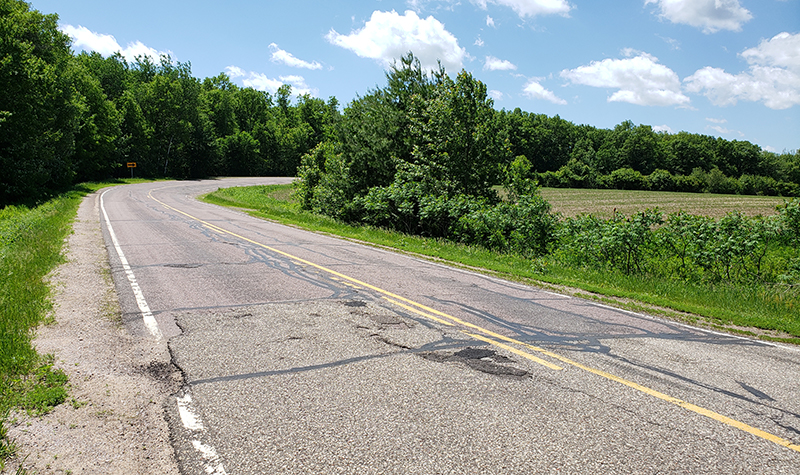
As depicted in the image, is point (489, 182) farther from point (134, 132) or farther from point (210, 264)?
point (134, 132)

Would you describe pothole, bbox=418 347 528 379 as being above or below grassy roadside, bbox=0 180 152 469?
above

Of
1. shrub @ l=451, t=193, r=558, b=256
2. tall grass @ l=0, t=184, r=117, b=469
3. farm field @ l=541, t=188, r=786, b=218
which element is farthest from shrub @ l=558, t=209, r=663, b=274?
farm field @ l=541, t=188, r=786, b=218

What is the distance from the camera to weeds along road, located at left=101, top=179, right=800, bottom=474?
336 centimetres

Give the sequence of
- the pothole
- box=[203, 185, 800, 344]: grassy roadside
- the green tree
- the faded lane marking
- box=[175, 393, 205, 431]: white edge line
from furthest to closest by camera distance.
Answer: the green tree → box=[203, 185, 800, 344]: grassy roadside → the pothole → box=[175, 393, 205, 431]: white edge line → the faded lane marking

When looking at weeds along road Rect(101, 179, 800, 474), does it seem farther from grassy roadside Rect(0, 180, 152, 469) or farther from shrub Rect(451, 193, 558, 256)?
shrub Rect(451, 193, 558, 256)

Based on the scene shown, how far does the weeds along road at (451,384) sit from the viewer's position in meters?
3.36

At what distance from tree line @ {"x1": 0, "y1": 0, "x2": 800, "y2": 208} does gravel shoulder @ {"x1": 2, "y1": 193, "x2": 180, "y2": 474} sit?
14.8 m

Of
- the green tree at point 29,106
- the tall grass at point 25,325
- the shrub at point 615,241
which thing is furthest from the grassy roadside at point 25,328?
the green tree at point 29,106

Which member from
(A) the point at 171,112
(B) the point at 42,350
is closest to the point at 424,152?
(B) the point at 42,350

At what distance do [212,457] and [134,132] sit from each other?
6961cm

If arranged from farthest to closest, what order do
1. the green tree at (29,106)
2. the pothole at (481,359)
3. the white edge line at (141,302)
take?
the green tree at (29,106)
the white edge line at (141,302)
the pothole at (481,359)

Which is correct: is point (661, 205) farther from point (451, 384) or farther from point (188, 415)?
point (188, 415)

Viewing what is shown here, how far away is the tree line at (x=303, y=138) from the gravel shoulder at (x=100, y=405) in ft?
48.6

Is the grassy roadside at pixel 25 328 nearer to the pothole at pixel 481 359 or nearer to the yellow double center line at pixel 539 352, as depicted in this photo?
the pothole at pixel 481 359
